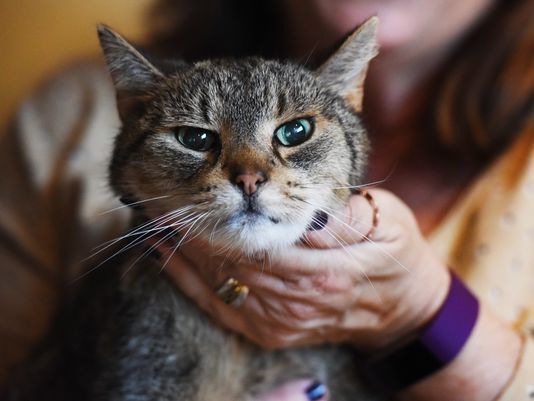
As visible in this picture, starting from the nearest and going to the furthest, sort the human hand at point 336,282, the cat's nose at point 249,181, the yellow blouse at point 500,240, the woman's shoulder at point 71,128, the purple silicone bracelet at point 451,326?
the cat's nose at point 249,181 → the human hand at point 336,282 → the purple silicone bracelet at point 451,326 → the yellow blouse at point 500,240 → the woman's shoulder at point 71,128

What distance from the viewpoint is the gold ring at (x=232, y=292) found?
34.7 inches

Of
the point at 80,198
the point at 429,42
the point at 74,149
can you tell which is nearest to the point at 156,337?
the point at 80,198

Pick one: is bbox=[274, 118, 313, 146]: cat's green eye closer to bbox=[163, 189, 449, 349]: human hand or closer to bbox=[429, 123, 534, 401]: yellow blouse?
bbox=[163, 189, 449, 349]: human hand

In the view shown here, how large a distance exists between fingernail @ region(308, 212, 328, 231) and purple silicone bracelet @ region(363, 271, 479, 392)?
26 centimetres

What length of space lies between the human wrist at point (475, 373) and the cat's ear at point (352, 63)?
0.42 m

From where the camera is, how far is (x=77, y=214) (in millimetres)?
1350

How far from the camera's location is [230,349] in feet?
3.20

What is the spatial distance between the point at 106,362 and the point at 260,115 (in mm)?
455

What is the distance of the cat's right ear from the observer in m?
0.86

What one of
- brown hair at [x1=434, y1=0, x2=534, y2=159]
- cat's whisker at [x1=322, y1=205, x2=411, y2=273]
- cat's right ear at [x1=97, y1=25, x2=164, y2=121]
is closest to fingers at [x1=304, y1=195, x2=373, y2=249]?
cat's whisker at [x1=322, y1=205, x2=411, y2=273]

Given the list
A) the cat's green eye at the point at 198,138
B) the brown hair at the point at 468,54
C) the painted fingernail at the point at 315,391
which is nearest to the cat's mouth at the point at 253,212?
the cat's green eye at the point at 198,138

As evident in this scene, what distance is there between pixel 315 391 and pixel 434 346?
0.68 ft

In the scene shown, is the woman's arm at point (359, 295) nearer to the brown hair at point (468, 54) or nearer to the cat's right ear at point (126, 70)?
the cat's right ear at point (126, 70)

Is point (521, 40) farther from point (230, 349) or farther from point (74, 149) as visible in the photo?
point (74, 149)
